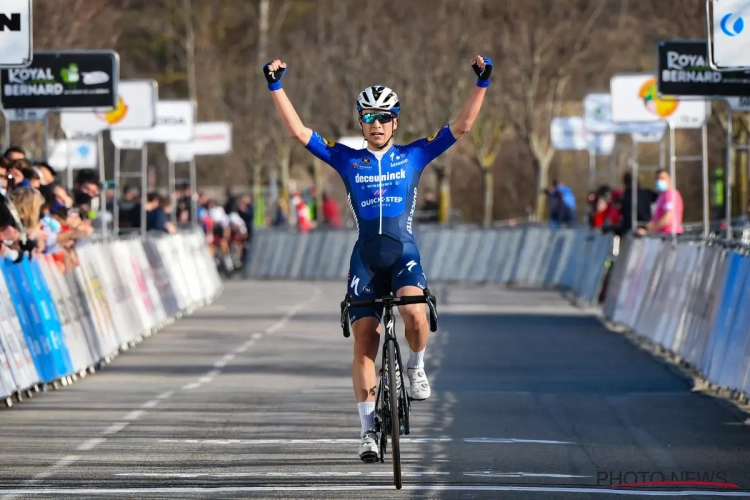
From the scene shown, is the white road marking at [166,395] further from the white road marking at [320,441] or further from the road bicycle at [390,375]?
the road bicycle at [390,375]

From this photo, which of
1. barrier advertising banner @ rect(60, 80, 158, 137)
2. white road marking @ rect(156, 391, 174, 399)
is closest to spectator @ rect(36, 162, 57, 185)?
white road marking @ rect(156, 391, 174, 399)

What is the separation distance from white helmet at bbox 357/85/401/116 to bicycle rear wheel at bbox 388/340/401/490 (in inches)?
52.5

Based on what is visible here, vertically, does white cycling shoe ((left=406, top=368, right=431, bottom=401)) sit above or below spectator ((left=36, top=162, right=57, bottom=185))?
below

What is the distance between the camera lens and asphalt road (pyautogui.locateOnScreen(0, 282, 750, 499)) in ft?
35.1

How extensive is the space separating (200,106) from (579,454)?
58.9 meters

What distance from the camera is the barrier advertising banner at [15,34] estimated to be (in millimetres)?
16922

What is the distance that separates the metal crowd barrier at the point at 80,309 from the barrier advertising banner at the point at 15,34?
1.79 m

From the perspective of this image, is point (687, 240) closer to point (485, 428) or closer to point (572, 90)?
point (485, 428)

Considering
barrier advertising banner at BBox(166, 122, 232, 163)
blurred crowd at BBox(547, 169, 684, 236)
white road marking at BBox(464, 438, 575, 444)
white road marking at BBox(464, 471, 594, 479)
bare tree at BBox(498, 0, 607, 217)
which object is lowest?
white road marking at BBox(464, 438, 575, 444)

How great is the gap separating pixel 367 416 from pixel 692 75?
12.0 m

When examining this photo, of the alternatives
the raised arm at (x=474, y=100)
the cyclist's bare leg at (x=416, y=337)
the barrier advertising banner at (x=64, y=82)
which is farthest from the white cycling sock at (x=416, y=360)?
the barrier advertising banner at (x=64, y=82)

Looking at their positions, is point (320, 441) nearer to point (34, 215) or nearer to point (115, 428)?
point (115, 428)

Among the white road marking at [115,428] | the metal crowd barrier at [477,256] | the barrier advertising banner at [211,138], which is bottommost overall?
the metal crowd barrier at [477,256]

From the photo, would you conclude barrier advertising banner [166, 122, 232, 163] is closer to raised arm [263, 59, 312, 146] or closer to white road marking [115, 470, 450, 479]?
raised arm [263, 59, 312, 146]
